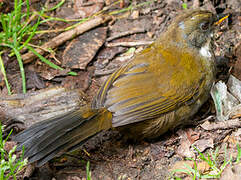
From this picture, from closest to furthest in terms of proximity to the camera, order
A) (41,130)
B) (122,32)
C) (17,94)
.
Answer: (41,130) < (17,94) < (122,32)

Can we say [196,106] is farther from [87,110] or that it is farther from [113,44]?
[113,44]

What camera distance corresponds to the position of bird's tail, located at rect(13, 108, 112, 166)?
3534mm

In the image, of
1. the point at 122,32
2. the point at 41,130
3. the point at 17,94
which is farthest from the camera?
the point at 122,32

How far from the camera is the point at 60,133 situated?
11.9ft

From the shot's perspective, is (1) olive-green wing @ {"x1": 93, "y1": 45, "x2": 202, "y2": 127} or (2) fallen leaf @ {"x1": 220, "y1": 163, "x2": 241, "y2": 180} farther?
(1) olive-green wing @ {"x1": 93, "y1": 45, "x2": 202, "y2": 127}

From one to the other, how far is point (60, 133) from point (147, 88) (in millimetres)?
1089

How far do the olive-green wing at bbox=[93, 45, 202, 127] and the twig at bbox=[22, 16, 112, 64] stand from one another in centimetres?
149

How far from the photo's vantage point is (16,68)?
5180mm

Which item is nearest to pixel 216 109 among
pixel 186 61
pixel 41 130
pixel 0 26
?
pixel 186 61

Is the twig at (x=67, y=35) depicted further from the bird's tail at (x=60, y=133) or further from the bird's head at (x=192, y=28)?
the bird's tail at (x=60, y=133)

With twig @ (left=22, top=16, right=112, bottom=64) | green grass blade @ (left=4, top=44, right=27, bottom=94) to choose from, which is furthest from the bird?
twig @ (left=22, top=16, right=112, bottom=64)

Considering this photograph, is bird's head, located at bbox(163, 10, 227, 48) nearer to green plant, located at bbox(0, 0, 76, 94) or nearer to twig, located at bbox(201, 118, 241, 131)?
twig, located at bbox(201, 118, 241, 131)

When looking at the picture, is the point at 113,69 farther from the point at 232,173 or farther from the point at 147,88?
the point at 232,173

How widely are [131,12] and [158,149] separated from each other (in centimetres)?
252
